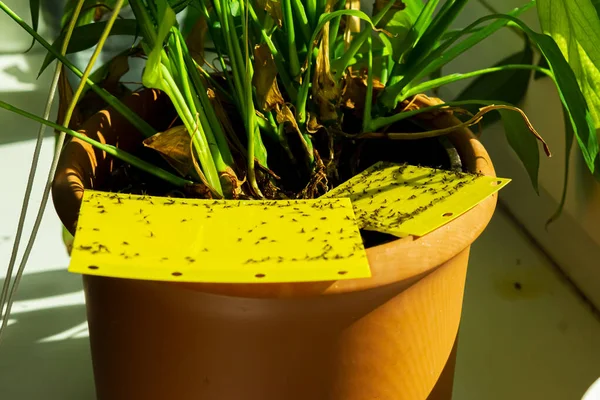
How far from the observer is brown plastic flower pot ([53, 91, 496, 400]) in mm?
328

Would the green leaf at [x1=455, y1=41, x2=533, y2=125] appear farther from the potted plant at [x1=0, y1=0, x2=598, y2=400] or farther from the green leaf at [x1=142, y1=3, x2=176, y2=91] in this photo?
the green leaf at [x1=142, y1=3, x2=176, y2=91]

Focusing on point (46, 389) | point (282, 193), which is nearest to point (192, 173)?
point (282, 193)

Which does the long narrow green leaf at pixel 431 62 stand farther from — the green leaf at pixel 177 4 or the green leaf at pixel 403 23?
the green leaf at pixel 177 4

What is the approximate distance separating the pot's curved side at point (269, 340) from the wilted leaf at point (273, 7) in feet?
0.55

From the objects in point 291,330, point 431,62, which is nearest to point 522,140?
point 431,62

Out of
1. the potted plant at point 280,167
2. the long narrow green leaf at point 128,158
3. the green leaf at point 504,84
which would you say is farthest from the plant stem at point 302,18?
the green leaf at point 504,84

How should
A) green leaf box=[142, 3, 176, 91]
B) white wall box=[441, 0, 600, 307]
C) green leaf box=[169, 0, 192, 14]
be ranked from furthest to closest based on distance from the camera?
white wall box=[441, 0, 600, 307]
green leaf box=[169, 0, 192, 14]
green leaf box=[142, 3, 176, 91]

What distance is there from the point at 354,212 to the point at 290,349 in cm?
7

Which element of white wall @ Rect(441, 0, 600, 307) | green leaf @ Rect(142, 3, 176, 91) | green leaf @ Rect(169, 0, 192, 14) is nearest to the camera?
green leaf @ Rect(142, 3, 176, 91)

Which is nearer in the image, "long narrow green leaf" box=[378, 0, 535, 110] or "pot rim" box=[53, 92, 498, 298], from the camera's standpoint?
"pot rim" box=[53, 92, 498, 298]

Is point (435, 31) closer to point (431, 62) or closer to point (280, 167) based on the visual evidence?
point (431, 62)

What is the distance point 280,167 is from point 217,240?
14 centimetres

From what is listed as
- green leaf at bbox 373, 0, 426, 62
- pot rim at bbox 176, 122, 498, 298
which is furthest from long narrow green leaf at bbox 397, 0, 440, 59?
pot rim at bbox 176, 122, 498, 298

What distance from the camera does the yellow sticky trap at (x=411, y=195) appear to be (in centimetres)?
34
